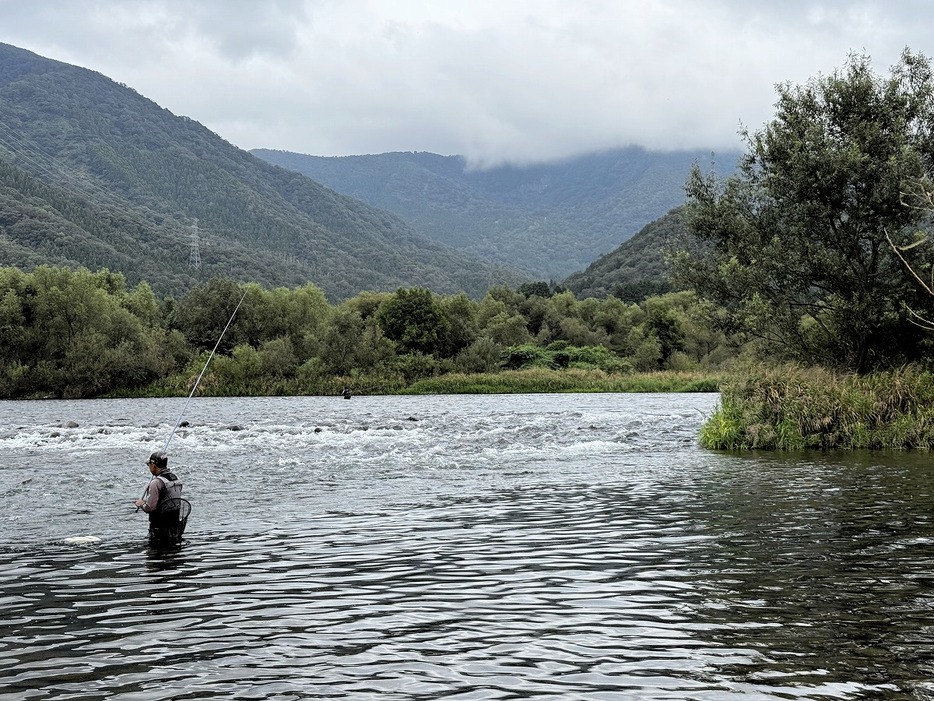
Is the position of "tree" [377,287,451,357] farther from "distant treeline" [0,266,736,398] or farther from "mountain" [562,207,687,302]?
"mountain" [562,207,687,302]

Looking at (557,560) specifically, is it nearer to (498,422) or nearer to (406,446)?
(406,446)

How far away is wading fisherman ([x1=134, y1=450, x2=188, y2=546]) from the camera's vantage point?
13414mm

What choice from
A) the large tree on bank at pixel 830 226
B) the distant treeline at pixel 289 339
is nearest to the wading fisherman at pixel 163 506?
the large tree on bank at pixel 830 226

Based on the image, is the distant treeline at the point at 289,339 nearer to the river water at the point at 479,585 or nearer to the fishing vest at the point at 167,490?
the river water at the point at 479,585

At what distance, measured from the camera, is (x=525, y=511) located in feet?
54.6

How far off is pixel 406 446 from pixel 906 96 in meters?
21.4

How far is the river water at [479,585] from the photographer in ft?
24.4

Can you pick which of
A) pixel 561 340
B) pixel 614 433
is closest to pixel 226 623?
pixel 614 433

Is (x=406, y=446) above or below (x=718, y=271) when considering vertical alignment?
below

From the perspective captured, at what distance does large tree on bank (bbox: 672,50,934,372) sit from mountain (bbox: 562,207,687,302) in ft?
405

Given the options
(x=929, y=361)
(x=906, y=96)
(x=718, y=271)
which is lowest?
(x=929, y=361)

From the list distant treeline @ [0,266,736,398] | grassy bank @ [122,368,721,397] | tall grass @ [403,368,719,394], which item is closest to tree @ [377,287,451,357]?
distant treeline @ [0,266,736,398]

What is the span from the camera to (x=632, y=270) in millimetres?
179500

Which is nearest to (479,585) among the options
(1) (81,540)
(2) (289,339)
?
(1) (81,540)
